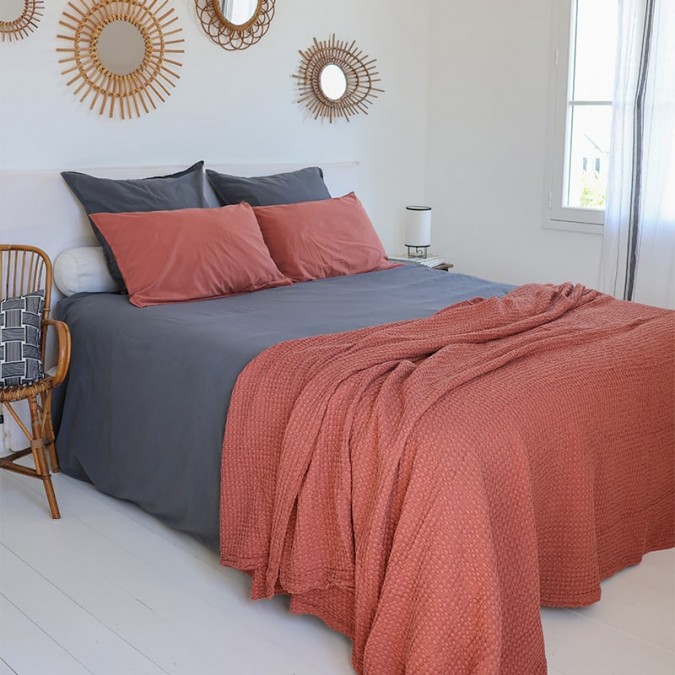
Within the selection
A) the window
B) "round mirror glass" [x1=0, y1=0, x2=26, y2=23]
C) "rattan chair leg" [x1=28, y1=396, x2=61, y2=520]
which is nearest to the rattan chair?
"rattan chair leg" [x1=28, y1=396, x2=61, y2=520]

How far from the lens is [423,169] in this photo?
17.2 ft

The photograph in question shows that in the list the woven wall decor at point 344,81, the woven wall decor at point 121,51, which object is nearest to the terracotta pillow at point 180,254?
the woven wall decor at point 121,51

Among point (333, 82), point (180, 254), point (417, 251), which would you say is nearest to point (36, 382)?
point (180, 254)

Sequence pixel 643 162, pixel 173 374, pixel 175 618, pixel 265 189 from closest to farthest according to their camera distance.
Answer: pixel 175 618 < pixel 173 374 < pixel 265 189 < pixel 643 162

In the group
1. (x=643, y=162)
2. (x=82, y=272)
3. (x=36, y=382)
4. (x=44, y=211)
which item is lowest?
(x=36, y=382)

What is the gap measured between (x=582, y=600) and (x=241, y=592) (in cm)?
94

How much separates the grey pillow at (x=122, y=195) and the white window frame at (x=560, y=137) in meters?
2.01

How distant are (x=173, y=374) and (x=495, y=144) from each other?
9.21 feet

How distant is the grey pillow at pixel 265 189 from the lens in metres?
3.86

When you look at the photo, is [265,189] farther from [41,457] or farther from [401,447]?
[401,447]

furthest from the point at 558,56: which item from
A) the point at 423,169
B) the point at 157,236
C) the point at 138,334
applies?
the point at 138,334

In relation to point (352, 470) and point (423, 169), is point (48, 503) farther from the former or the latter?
point (423, 169)

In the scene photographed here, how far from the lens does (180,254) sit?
329cm

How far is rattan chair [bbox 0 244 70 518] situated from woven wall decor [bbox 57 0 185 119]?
2.34 feet
